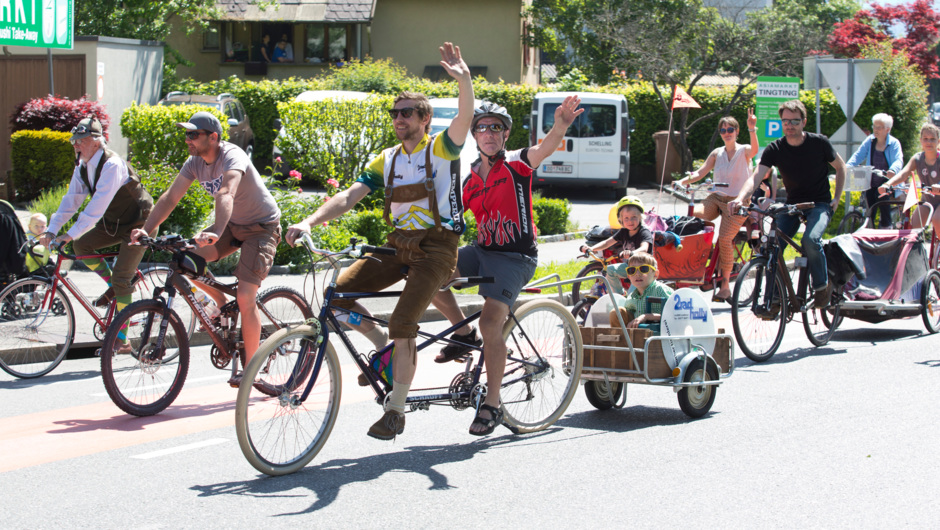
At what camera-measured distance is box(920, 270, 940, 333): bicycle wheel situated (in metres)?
9.39

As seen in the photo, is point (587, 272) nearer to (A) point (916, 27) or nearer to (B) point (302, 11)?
(B) point (302, 11)

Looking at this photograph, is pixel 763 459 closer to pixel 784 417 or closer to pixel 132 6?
pixel 784 417

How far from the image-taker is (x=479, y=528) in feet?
14.9

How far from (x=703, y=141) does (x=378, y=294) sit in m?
26.2

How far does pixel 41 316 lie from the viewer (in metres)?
7.95

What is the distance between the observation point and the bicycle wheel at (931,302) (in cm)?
939

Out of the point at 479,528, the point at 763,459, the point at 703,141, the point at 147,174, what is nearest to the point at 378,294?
A: the point at 479,528

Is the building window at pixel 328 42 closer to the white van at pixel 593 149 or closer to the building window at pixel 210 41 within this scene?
the building window at pixel 210 41

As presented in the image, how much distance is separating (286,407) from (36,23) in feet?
49.0

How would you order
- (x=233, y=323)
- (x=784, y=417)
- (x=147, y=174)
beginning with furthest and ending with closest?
(x=147, y=174) < (x=233, y=323) < (x=784, y=417)

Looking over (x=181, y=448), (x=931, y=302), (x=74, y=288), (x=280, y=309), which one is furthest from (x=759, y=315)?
(x=74, y=288)

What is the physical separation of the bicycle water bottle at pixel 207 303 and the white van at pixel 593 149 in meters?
17.8

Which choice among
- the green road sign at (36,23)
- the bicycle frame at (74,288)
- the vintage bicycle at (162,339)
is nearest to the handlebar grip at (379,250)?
the vintage bicycle at (162,339)

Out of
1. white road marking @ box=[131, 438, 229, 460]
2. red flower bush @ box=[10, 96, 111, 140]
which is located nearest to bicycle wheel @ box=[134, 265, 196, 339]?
white road marking @ box=[131, 438, 229, 460]
